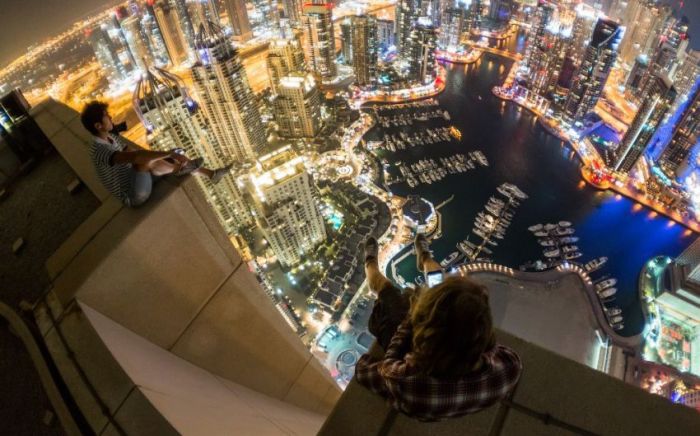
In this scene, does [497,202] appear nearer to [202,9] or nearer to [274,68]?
[274,68]

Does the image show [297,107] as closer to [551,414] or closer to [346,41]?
[346,41]

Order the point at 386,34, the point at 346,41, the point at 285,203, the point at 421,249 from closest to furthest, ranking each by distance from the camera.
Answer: the point at 421,249
the point at 285,203
the point at 346,41
the point at 386,34

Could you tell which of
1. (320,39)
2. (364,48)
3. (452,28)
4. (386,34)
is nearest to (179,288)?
(364,48)

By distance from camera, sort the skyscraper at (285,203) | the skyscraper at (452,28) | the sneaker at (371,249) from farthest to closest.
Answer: the skyscraper at (452,28)
the skyscraper at (285,203)
the sneaker at (371,249)

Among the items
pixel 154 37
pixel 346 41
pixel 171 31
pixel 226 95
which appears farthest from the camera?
pixel 346 41

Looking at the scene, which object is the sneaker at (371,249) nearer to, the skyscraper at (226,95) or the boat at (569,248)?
the boat at (569,248)

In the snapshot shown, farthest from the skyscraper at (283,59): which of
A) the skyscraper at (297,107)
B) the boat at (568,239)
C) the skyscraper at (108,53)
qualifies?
the boat at (568,239)

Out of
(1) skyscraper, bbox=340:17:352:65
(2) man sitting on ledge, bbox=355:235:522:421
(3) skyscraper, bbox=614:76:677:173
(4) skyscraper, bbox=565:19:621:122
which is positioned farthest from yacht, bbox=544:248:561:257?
(1) skyscraper, bbox=340:17:352:65

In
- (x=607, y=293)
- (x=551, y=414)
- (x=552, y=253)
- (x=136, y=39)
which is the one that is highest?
(x=551, y=414)
